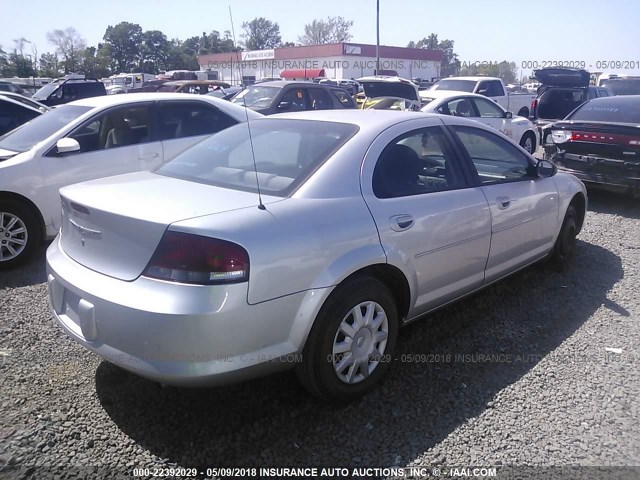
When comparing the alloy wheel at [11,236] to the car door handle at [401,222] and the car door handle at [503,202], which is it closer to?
the car door handle at [401,222]

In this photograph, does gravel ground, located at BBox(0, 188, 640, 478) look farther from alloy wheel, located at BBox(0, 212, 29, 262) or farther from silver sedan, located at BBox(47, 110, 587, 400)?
alloy wheel, located at BBox(0, 212, 29, 262)

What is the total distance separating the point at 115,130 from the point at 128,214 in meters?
3.59

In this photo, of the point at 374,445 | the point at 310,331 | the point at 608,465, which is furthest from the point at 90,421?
the point at 608,465

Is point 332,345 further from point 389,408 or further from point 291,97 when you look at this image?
point 291,97

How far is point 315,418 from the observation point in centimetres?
287

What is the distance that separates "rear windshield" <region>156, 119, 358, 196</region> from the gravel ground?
1.22 metres

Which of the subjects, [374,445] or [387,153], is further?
[387,153]

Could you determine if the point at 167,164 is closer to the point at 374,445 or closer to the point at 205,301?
the point at 205,301

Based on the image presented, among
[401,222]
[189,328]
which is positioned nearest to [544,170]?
[401,222]

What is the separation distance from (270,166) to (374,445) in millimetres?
1675

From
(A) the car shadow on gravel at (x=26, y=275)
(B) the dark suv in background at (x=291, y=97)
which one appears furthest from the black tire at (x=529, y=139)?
(A) the car shadow on gravel at (x=26, y=275)

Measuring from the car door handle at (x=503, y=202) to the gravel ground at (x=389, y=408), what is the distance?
0.87 metres

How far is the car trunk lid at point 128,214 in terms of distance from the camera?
8.27 feet

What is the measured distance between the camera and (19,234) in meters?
5.13
